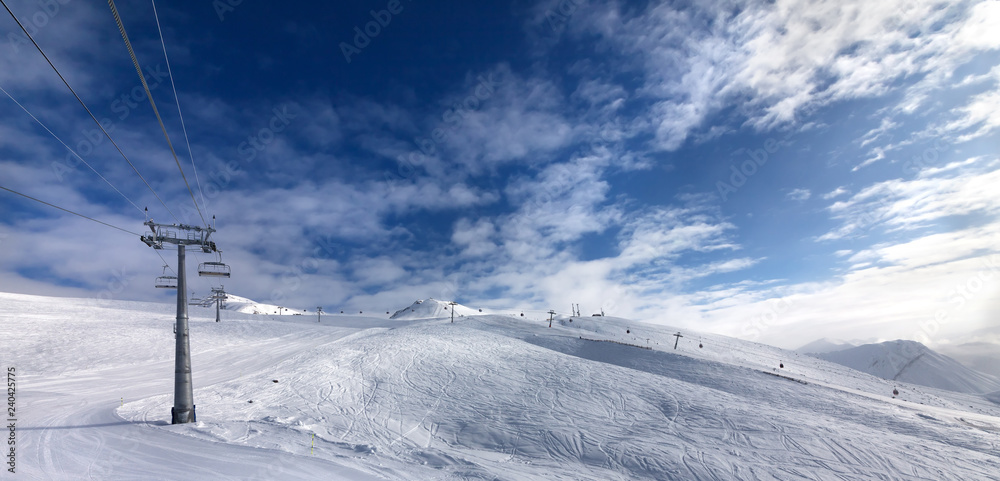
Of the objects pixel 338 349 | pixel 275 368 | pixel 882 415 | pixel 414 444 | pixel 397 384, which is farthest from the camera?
pixel 338 349

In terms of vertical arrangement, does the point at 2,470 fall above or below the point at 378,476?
above

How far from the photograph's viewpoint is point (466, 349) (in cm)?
4019

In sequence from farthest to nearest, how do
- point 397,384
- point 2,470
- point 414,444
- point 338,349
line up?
point 338,349 < point 397,384 < point 414,444 < point 2,470

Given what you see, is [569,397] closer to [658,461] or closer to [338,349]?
[658,461]

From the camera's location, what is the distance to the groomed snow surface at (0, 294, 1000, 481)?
15547 millimetres

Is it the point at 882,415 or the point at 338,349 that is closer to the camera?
the point at 882,415

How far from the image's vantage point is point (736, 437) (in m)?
19.8

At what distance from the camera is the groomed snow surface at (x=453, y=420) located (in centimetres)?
1555

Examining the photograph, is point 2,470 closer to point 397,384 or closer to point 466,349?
point 397,384

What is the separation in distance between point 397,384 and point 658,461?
18.0m

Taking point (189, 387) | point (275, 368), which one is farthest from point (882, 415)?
point (275, 368)

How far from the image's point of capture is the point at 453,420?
897 inches

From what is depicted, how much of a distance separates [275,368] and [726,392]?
116 feet

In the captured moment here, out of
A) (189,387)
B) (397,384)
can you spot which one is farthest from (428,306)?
(189,387)
